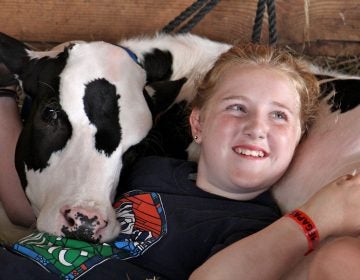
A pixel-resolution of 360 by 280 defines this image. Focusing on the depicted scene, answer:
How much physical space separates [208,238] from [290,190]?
26cm

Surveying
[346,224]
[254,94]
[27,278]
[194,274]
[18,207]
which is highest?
[254,94]

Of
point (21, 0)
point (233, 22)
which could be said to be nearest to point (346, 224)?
point (233, 22)

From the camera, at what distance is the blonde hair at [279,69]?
1799 mm

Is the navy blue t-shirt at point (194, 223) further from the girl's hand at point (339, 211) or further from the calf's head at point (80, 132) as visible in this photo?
the girl's hand at point (339, 211)

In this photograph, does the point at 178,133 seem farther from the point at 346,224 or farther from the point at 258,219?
the point at 346,224

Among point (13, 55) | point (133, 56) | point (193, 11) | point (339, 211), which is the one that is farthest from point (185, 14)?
point (339, 211)

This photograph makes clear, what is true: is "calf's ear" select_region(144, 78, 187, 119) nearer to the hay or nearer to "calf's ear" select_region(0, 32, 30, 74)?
"calf's ear" select_region(0, 32, 30, 74)

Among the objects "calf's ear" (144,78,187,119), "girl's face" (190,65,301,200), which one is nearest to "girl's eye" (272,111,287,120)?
"girl's face" (190,65,301,200)

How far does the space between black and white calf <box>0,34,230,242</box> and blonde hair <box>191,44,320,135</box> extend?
0.65 ft

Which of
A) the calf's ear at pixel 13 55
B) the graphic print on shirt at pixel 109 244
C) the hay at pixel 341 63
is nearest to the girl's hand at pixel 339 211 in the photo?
the graphic print on shirt at pixel 109 244

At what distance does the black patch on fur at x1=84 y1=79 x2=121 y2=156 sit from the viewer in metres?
1.78

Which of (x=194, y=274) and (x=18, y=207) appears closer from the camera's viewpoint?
(x=194, y=274)

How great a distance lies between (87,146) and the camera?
177 centimetres

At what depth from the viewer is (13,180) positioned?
2098 millimetres
